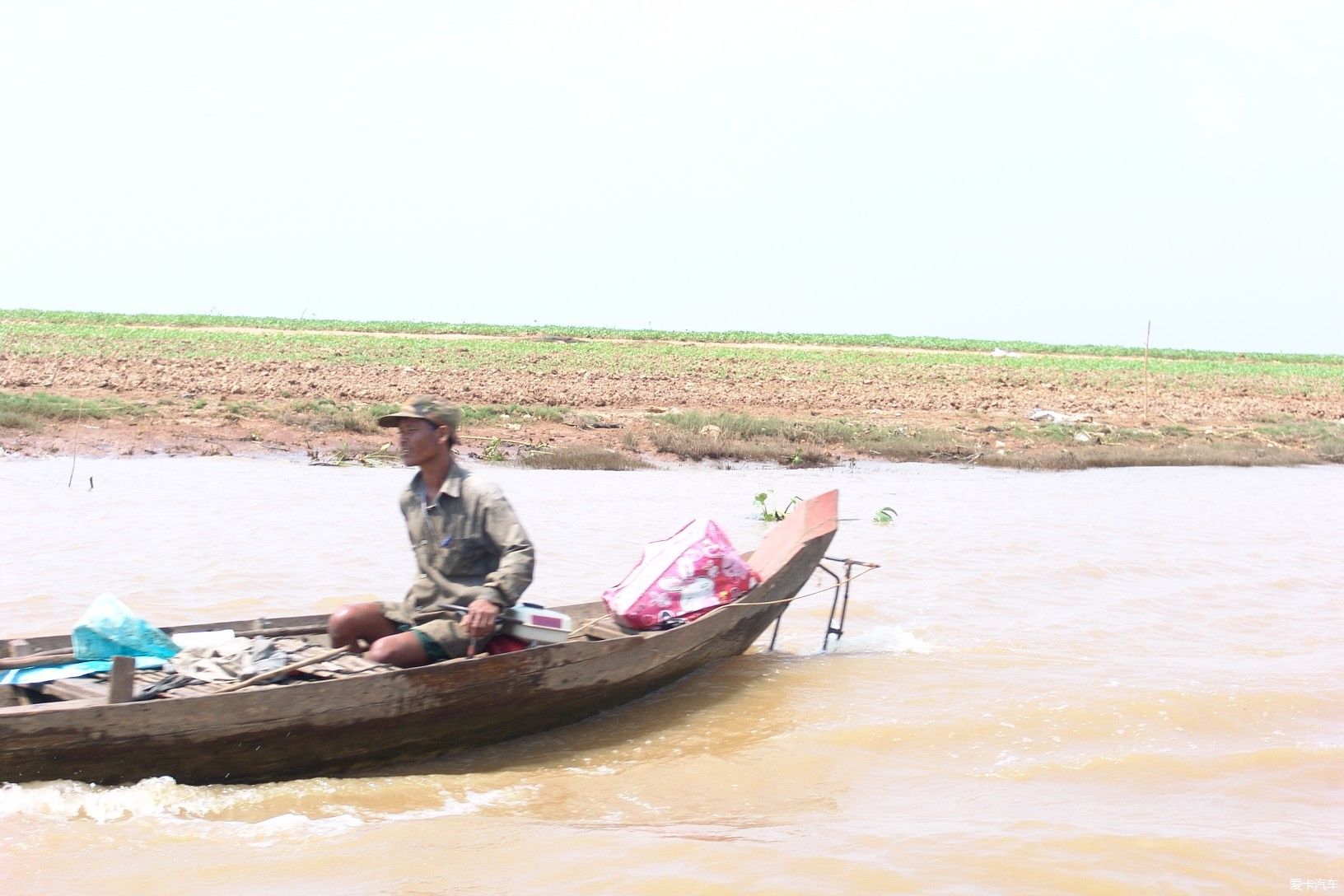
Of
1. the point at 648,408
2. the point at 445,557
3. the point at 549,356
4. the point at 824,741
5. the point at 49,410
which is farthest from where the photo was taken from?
the point at 549,356

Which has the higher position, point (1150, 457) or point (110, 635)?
point (1150, 457)

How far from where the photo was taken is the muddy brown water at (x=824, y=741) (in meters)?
4.54

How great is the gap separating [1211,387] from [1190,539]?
21.2m

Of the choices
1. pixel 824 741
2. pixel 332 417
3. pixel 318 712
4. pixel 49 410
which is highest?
pixel 332 417

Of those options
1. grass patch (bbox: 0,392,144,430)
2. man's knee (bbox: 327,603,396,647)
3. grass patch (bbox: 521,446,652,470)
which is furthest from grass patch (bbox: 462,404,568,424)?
man's knee (bbox: 327,603,396,647)

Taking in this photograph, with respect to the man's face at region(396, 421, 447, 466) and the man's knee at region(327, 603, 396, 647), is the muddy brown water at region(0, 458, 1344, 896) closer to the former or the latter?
the man's knee at region(327, 603, 396, 647)

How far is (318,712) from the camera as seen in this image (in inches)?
196

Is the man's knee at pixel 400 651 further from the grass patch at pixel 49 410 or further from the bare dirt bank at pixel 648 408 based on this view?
the grass patch at pixel 49 410

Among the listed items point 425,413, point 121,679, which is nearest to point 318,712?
point 121,679

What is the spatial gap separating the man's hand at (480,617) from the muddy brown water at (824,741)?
2.30ft

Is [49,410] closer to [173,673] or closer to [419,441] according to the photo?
[173,673]

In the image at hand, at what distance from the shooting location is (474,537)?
5445mm

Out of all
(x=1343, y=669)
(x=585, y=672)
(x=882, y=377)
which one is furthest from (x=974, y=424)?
(x=585, y=672)

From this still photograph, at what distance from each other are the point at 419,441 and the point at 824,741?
8.43 feet
